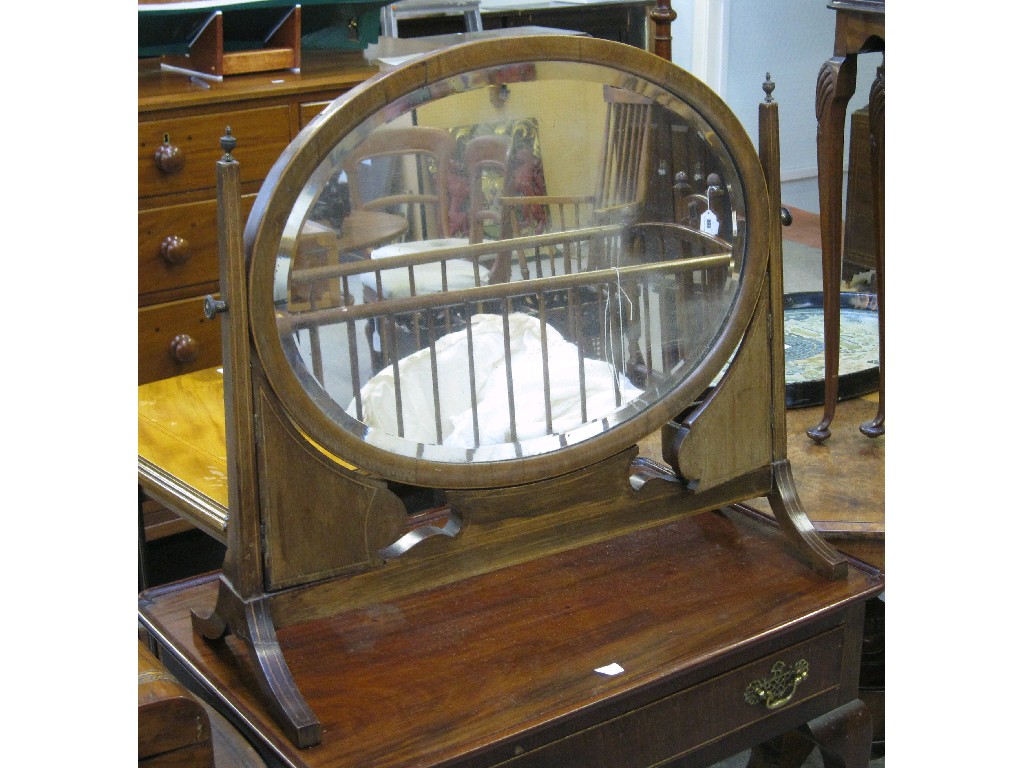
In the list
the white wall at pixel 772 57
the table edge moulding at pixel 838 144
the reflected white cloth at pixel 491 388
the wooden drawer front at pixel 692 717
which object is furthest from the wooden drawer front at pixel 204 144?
the white wall at pixel 772 57

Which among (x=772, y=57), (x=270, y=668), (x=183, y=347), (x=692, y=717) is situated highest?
(x=772, y=57)

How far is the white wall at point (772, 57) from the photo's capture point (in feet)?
16.8

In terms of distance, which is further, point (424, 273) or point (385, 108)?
point (424, 273)

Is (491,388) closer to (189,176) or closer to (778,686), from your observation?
(778,686)

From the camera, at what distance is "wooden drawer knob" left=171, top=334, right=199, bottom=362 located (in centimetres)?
250

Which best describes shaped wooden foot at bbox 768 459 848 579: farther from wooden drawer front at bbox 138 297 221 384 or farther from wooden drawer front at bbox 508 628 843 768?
wooden drawer front at bbox 138 297 221 384

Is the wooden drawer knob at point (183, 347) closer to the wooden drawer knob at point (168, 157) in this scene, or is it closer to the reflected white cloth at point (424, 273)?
the wooden drawer knob at point (168, 157)

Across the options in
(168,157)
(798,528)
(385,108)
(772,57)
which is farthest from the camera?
(772,57)

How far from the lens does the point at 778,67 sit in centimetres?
543

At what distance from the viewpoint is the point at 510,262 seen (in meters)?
1.20

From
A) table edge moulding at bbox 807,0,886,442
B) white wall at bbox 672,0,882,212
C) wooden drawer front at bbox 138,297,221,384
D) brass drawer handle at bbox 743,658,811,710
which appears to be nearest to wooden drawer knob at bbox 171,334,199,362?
wooden drawer front at bbox 138,297,221,384

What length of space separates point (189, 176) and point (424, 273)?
142 cm

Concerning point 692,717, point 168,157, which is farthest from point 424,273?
point 168,157

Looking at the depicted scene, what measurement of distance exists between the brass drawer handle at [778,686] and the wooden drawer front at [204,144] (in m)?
1.51
